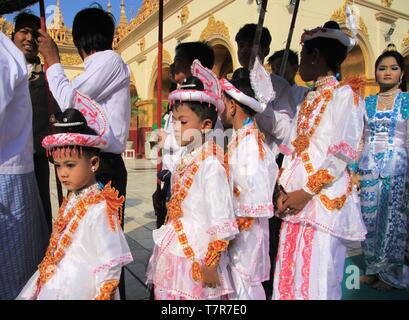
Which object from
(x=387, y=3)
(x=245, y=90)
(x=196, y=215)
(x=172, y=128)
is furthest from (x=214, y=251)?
(x=387, y=3)

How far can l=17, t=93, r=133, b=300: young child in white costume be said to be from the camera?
1.65m

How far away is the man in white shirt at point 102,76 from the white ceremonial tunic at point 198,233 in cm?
57

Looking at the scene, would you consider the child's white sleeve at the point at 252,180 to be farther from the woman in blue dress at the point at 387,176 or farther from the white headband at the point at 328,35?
the woman in blue dress at the point at 387,176

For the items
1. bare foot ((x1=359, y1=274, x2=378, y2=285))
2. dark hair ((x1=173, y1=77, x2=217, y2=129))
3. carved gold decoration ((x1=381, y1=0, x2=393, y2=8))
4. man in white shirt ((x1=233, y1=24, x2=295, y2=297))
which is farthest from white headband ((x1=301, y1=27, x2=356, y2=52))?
carved gold decoration ((x1=381, y1=0, x2=393, y2=8))

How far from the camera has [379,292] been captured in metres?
3.38

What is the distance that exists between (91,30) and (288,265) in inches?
75.0

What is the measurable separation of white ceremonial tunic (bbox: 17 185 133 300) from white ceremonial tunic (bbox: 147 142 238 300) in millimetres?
322

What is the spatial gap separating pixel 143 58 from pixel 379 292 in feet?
59.2

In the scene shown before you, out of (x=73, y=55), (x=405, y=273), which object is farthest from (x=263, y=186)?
(x=73, y=55)

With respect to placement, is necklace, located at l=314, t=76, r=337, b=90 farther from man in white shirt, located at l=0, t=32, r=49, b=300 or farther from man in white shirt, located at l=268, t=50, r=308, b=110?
man in white shirt, located at l=0, t=32, r=49, b=300

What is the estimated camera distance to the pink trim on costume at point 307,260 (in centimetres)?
221

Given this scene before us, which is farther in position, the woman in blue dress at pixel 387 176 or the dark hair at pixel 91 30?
the woman in blue dress at pixel 387 176

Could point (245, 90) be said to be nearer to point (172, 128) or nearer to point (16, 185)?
point (172, 128)

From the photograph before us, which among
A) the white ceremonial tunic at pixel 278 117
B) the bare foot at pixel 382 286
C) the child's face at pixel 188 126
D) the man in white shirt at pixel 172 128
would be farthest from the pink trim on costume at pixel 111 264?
the bare foot at pixel 382 286
